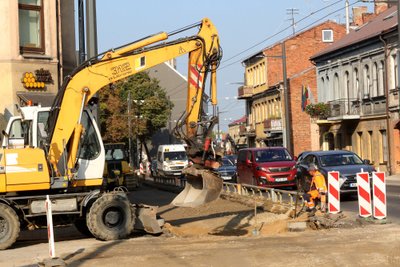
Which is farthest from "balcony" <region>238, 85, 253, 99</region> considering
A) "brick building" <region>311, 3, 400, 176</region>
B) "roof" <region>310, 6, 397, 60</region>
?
"roof" <region>310, 6, 397, 60</region>

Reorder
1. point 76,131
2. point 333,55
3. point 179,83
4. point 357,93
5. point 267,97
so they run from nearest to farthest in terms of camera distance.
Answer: point 76,131, point 357,93, point 333,55, point 267,97, point 179,83

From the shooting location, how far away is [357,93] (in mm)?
49000

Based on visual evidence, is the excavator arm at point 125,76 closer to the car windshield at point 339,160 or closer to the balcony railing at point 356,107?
the car windshield at point 339,160

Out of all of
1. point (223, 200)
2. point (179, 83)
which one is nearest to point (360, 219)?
point (223, 200)

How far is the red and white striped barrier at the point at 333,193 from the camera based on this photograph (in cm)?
1742

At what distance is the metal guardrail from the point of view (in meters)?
19.8

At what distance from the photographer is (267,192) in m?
24.1

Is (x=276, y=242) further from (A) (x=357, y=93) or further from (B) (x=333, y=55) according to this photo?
(B) (x=333, y=55)

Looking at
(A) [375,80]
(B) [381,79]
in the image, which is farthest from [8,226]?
(A) [375,80]

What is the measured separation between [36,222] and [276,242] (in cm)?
517

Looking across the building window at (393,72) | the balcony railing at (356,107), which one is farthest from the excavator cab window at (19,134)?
the balcony railing at (356,107)

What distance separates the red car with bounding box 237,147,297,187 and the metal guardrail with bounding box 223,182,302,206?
1.25 m

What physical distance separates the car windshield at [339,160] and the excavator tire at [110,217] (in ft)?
35.9

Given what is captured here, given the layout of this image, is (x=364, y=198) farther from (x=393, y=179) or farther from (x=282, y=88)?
(x=282, y=88)
